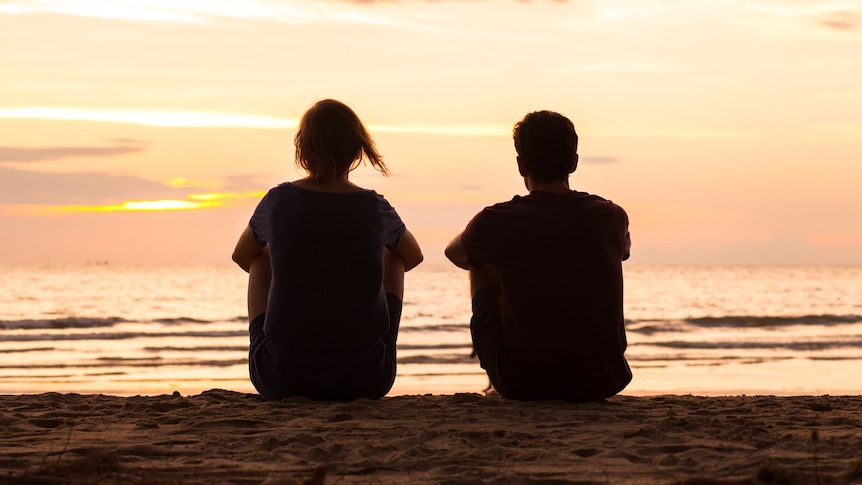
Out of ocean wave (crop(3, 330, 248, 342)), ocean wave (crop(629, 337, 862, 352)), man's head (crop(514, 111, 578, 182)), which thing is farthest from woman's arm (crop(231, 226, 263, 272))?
ocean wave (crop(3, 330, 248, 342))

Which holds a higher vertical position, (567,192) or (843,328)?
(567,192)

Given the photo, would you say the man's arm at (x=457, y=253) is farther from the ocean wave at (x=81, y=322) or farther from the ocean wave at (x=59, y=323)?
the ocean wave at (x=59, y=323)

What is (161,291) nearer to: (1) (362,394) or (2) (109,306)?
(2) (109,306)

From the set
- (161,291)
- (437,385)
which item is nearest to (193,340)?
(437,385)

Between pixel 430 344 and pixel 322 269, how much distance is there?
12.6m

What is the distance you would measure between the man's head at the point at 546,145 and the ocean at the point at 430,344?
41.2 inches

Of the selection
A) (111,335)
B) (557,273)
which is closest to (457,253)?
(557,273)

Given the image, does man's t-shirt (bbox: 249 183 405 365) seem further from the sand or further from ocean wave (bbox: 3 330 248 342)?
ocean wave (bbox: 3 330 248 342)

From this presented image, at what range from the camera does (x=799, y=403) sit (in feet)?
17.5

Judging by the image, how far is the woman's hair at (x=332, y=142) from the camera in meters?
4.73

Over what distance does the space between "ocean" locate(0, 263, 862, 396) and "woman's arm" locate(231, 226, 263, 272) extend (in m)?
1.68

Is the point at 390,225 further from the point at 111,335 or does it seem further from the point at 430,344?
the point at 111,335

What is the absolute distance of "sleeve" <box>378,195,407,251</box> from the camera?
480 centimetres

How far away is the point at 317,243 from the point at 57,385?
6944mm
